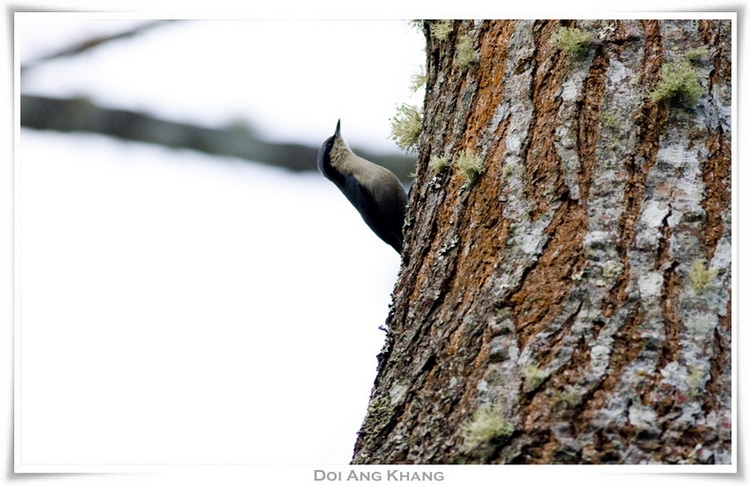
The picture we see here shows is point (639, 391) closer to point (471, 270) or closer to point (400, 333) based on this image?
point (471, 270)

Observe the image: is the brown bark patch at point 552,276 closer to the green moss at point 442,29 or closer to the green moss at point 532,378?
the green moss at point 532,378

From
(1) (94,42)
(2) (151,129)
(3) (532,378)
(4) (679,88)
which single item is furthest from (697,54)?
(2) (151,129)

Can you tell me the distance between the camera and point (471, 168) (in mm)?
2166

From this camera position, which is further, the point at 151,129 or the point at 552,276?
the point at 151,129

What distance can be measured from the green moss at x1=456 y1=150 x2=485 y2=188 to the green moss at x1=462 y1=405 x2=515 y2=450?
741 mm

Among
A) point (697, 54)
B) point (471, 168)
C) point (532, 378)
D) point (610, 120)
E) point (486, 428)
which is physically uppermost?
point (697, 54)

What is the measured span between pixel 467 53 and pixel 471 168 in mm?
480

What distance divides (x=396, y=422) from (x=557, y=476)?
18.4 inches

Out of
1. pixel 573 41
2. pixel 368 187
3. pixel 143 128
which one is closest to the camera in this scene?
pixel 573 41

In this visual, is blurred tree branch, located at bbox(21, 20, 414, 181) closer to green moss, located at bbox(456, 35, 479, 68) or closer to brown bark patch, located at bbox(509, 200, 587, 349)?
green moss, located at bbox(456, 35, 479, 68)

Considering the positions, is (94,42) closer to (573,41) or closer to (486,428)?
(573,41)

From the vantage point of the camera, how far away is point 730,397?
1.61 metres

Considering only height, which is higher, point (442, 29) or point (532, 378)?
point (442, 29)

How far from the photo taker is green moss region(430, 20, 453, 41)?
253 cm
